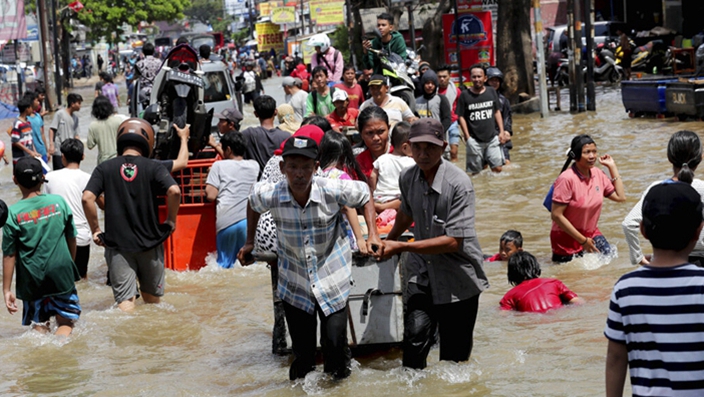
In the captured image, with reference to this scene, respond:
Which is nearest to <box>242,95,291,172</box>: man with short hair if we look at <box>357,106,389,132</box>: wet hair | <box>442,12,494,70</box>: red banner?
<box>357,106,389,132</box>: wet hair

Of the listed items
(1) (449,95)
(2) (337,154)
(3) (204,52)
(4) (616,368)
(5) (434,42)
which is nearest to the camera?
(4) (616,368)

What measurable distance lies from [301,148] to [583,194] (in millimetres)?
3455

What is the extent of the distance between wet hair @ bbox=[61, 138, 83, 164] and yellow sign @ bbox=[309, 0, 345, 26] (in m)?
46.1

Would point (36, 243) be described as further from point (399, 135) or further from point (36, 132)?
point (36, 132)

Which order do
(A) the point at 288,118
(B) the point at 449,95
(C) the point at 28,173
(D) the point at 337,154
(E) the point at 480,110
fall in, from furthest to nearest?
(B) the point at 449,95
(E) the point at 480,110
(A) the point at 288,118
(C) the point at 28,173
(D) the point at 337,154

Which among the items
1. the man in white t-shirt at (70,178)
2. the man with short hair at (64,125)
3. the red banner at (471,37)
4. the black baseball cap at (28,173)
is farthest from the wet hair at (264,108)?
the red banner at (471,37)

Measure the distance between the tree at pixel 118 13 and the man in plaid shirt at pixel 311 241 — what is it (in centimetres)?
6174

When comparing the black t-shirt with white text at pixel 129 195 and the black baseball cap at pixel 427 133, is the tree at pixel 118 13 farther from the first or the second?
the black baseball cap at pixel 427 133

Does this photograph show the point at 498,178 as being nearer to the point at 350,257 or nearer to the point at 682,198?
the point at 350,257

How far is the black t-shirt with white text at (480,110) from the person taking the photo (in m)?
13.7

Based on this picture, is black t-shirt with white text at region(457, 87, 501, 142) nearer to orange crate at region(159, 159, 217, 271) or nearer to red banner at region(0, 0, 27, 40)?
orange crate at region(159, 159, 217, 271)

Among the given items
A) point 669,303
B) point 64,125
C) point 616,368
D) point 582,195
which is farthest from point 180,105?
point 669,303

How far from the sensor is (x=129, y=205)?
25.6 ft

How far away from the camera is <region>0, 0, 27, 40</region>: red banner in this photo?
31.3 m
